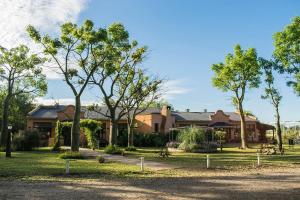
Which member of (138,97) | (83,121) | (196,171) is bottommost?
(196,171)

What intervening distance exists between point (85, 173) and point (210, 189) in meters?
6.94

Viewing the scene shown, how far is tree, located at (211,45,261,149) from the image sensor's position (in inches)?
1677

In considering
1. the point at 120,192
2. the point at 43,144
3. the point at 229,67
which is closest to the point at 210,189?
the point at 120,192

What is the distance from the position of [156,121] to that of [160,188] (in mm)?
44434

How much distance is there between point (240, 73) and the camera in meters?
43.8

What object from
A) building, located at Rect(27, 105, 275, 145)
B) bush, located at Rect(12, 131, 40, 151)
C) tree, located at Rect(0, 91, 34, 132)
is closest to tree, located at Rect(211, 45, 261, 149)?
building, located at Rect(27, 105, 275, 145)

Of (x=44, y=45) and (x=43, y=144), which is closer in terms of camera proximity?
(x=44, y=45)

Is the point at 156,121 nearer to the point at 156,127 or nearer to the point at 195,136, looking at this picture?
the point at 156,127

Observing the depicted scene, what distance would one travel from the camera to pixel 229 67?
1720 inches

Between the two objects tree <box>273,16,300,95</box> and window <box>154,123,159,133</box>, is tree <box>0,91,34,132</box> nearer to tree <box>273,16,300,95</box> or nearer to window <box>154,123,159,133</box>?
window <box>154,123,159,133</box>

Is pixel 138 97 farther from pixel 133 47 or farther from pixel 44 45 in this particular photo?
pixel 44 45

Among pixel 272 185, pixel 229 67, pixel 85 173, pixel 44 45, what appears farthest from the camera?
pixel 229 67

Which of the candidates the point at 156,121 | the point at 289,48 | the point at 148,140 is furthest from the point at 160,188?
the point at 156,121

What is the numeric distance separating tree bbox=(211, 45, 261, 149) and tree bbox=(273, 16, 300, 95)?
8.11 metres
